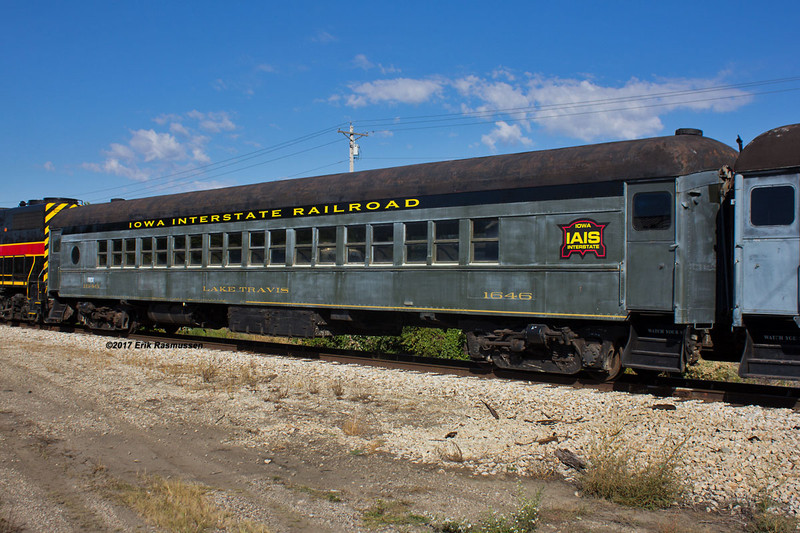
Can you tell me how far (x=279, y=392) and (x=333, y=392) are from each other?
0.82 metres

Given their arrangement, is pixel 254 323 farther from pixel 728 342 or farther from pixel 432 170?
pixel 728 342

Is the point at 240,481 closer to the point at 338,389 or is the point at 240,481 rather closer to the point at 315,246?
the point at 338,389

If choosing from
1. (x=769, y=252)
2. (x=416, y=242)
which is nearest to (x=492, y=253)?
(x=416, y=242)

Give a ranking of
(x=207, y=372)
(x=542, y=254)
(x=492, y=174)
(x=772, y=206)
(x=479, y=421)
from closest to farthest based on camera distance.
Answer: (x=479, y=421) → (x=772, y=206) → (x=542, y=254) → (x=492, y=174) → (x=207, y=372)

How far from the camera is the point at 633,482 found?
16.6 ft

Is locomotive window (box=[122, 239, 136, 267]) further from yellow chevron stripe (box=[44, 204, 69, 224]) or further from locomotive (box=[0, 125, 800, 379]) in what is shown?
yellow chevron stripe (box=[44, 204, 69, 224])

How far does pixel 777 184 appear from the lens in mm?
7750

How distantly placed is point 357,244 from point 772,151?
6842mm

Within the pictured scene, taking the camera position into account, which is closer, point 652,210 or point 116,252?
point 652,210

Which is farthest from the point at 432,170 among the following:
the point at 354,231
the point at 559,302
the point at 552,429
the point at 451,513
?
the point at 451,513

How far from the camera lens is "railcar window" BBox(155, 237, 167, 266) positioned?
49.2ft

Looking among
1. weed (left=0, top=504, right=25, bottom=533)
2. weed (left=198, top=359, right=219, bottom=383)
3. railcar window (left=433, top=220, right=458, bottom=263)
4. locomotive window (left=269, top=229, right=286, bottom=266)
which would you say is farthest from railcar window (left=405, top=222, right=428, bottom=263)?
weed (left=0, top=504, right=25, bottom=533)

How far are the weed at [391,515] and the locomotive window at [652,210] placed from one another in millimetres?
5624

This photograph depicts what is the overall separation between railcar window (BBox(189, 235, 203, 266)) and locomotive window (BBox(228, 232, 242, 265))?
93 cm
